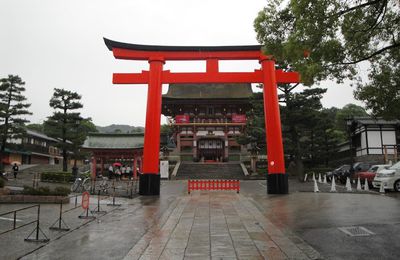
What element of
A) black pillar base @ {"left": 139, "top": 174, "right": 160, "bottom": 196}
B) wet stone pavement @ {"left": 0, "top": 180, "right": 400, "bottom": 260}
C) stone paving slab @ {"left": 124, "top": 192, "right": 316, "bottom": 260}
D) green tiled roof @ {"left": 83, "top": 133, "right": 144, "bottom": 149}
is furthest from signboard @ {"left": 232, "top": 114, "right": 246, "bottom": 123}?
stone paving slab @ {"left": 124, "top": 192, "right": 316, "bottom": 260}

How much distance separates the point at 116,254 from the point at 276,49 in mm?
6959

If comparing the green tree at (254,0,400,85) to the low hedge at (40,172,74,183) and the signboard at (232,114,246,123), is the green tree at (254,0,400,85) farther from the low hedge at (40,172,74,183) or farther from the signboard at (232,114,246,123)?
the signboard at (232,114,246,123)

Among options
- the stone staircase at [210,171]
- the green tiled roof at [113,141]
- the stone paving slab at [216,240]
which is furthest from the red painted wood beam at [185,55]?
the stone staircase at [210,171]

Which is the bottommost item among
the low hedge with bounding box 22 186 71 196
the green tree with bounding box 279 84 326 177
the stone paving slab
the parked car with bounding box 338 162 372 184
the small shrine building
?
the stone paving slab

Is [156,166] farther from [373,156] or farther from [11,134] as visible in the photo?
[373,156]

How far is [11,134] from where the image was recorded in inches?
1150

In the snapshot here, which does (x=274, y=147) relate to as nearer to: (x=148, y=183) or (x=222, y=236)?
(x=148, y=183)

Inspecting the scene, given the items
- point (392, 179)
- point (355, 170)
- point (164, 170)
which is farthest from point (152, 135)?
point (355, 170)

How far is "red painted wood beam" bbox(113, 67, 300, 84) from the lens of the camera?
18234 millimetres

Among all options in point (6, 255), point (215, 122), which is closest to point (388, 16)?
point (6, 255)

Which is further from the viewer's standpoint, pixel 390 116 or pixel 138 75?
pixel 138 75

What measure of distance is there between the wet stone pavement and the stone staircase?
2252 cm

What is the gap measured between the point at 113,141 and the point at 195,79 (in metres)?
19.0

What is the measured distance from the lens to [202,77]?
18.3 metres
